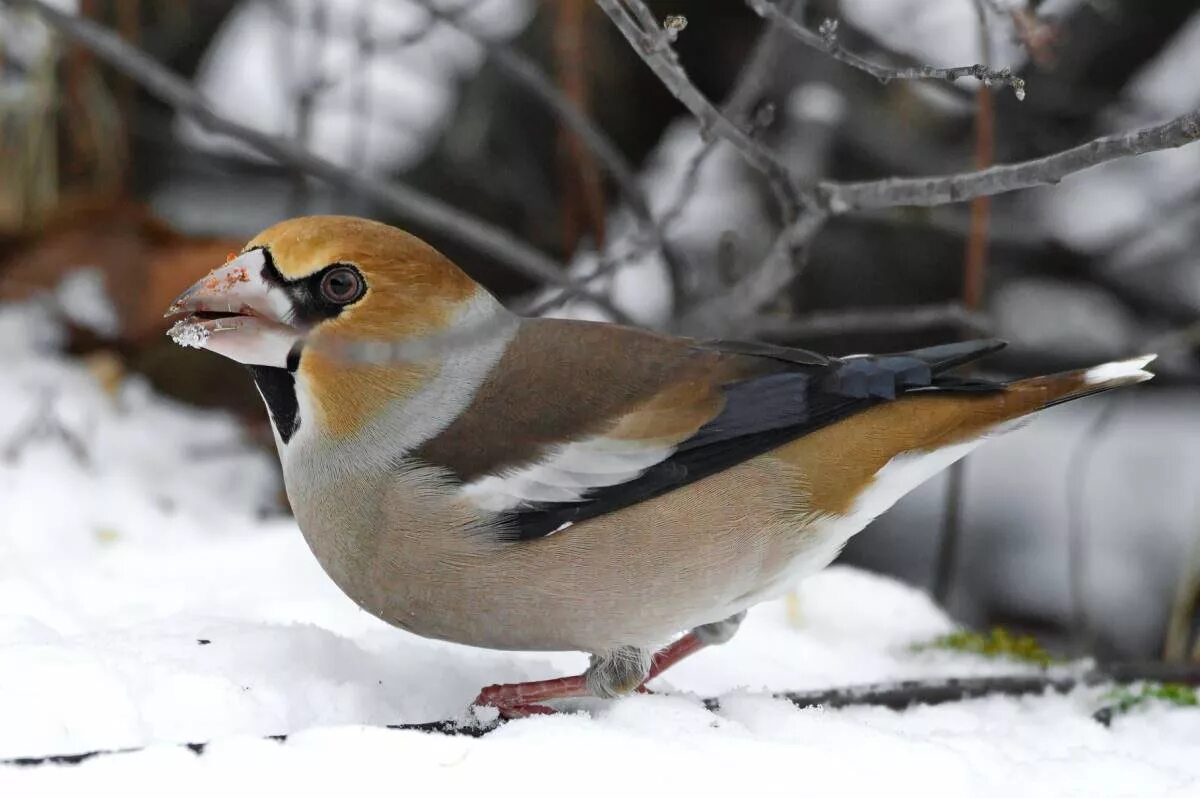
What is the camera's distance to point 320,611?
138 inches

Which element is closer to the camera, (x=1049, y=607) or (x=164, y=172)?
(x=1049, y=607)

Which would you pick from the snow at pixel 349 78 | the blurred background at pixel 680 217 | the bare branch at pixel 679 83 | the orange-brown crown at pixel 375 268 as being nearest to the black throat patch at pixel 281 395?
the orange-brown crown at pixel 375 268

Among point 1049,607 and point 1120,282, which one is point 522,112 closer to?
point 1120,282

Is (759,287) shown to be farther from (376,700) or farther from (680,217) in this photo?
(376,700)

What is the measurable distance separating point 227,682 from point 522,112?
15.6ft

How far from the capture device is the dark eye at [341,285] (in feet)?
9.07

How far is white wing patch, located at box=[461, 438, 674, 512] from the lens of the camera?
2711 millimetres

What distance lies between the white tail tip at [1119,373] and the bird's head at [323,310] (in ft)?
4.37

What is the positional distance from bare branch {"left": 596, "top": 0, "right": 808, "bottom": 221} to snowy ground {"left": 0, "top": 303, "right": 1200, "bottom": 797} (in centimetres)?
113

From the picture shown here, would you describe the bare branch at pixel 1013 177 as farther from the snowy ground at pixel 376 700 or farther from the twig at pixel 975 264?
the snowy ground at pixel 376 700

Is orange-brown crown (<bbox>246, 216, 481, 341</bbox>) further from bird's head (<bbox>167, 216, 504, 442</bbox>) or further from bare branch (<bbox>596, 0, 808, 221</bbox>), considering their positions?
bare branch (<bbox>596, 0, 808, 221</bbox>)

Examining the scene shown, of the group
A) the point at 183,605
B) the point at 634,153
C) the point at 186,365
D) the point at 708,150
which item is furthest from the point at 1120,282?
the point at 183,605

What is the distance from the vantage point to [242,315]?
9.05 ft

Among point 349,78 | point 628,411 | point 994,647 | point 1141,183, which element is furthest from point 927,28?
point 628,411
